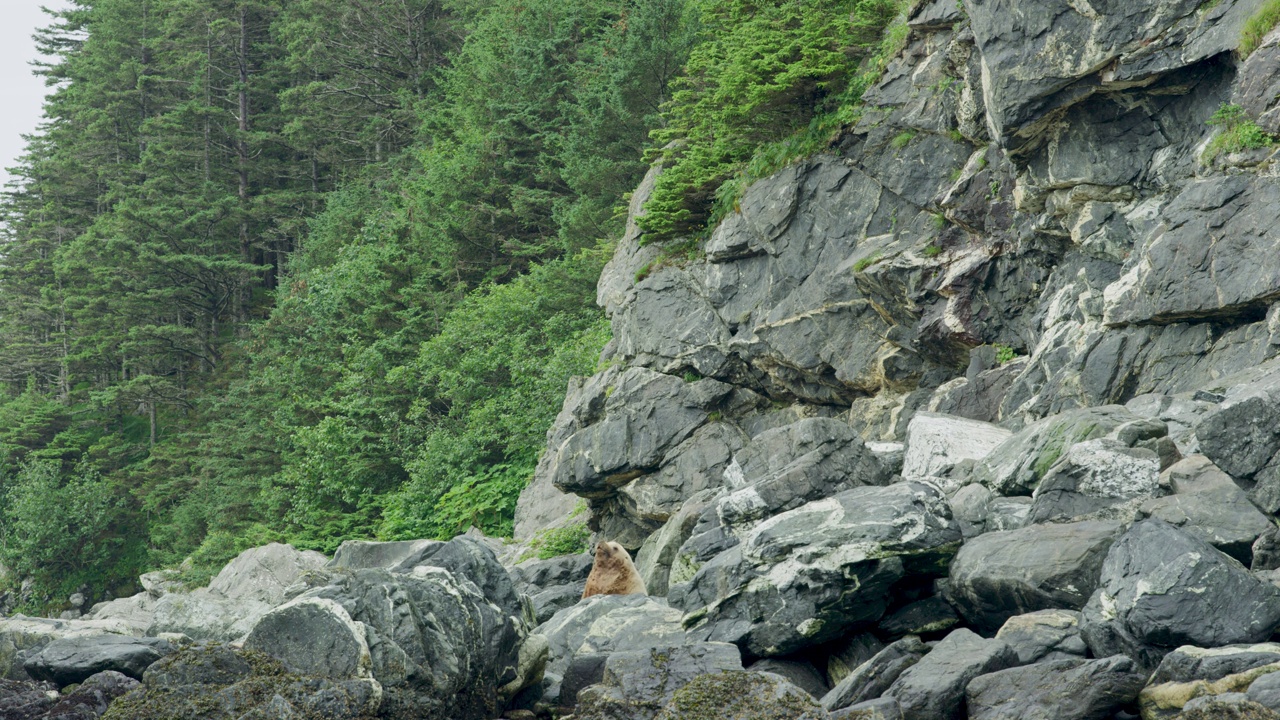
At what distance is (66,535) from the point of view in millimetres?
41281

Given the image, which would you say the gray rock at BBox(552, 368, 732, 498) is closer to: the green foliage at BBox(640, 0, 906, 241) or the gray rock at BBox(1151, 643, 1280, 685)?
the green foliage at BBox(640, 0, 906, 241)

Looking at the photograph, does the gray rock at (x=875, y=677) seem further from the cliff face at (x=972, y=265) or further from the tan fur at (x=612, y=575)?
the cliff face at (x=972, y=265)

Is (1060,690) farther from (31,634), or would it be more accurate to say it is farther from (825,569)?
(31,634)

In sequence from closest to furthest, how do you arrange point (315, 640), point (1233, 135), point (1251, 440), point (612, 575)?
point (315, 640) → point (1251, 440) → point (1233, 135) → point (612, 575)

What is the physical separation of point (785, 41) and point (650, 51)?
10604 millimetres

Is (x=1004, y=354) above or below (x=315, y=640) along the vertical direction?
above

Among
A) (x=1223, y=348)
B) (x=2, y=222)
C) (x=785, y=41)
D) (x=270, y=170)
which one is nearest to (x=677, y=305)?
(x=785, y=41)

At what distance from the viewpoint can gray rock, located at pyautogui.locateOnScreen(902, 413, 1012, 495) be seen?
12367 millimetres

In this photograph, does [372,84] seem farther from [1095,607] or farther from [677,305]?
[1095,607]

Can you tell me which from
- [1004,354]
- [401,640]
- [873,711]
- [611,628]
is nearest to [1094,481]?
[873,711]

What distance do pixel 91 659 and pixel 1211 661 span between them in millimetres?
9142

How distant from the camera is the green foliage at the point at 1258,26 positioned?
11805 millimetres

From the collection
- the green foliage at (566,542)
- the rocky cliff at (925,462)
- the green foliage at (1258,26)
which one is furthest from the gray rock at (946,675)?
Result: the green foliage at (566,542)

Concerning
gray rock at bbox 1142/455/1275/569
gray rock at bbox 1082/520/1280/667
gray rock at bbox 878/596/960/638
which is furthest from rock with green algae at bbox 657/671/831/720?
gray rock at bbox 1142/455/1275/569
